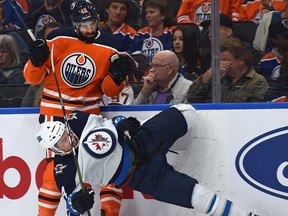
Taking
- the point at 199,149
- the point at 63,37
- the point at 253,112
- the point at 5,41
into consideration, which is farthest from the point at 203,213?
the point at 5,41

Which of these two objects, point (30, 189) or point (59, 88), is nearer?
point (59, 88)

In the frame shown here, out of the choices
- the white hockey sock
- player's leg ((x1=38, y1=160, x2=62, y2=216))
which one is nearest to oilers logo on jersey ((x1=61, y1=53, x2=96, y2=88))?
player's leg ((x1=38, y1=160, x2=62, y2=216))

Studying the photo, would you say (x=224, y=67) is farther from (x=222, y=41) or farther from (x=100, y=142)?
(x=100, y=142)

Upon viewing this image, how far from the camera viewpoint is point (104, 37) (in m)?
3.56

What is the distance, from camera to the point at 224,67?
3.64 metres

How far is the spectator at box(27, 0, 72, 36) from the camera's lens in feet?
13.6

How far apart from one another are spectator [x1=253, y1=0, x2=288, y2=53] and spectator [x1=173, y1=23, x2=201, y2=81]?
32 centimetres

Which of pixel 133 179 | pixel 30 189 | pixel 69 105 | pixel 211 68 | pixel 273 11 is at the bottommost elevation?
pixel 30 189

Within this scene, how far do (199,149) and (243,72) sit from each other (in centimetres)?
45

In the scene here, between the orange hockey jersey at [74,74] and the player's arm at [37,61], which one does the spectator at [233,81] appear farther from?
the player's arm at [37,61]

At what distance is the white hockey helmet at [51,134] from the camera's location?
3.26 m

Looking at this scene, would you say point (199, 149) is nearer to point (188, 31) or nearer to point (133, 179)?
point (133, 179)

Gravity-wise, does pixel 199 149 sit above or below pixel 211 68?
below

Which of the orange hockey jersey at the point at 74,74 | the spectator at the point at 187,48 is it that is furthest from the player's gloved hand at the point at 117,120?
the spectator at the point at 187,48
